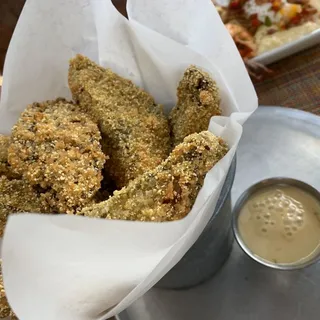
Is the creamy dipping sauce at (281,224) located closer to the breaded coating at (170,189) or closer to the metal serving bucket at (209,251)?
the metal serving bucket at (209,251)

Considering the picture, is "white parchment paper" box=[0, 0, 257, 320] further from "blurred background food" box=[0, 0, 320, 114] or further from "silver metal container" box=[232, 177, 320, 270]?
"blurred background food" box=[0, 0, 320, 114]

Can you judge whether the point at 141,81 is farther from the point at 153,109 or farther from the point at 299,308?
the point at 299,308

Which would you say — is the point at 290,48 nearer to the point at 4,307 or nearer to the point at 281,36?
the point at 281,36

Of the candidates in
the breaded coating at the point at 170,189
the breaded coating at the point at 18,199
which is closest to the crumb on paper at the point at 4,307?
the breaded coating at the point at 18,199

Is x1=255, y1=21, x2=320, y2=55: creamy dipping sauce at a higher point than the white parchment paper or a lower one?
lower

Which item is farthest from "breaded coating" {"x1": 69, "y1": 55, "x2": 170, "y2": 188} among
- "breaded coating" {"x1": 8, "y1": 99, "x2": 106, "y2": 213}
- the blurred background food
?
the blurred background food

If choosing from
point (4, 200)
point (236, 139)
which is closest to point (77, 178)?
point (4, 200)
